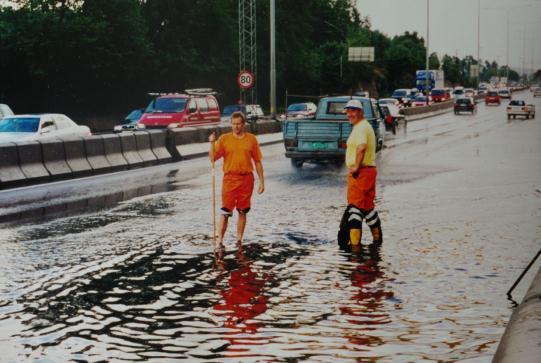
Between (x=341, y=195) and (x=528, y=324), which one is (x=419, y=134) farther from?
(x=528, y=324)

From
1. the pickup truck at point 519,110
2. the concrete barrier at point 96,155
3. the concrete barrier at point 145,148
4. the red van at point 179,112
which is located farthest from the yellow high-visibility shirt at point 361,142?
the pickup truck at point 519,110

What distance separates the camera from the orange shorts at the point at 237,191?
39.2 feet

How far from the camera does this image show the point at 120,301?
28.0 ft

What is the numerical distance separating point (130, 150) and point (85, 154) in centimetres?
262

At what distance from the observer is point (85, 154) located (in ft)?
76.6

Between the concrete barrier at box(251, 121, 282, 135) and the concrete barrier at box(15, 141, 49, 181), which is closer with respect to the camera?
the concrete barrier at box(15, 141, 49, 181)

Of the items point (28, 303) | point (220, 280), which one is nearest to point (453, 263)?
point (220, 280)

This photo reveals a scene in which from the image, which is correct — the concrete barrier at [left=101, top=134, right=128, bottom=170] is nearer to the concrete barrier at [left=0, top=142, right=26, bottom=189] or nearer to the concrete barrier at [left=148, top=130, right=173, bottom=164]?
the concrete barrier at [left=148, top=130, right=173, bottom=164]

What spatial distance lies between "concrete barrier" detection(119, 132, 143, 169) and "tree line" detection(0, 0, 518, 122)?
30.4 meters

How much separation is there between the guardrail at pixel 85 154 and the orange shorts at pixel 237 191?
29.9 ft

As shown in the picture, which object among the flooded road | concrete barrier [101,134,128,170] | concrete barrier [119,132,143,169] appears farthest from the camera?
concrete barrier [119,132,143,169]

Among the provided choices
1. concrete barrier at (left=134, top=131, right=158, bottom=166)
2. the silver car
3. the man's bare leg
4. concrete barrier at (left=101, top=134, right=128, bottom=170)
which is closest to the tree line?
the silver car

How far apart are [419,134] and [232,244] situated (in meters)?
34.1

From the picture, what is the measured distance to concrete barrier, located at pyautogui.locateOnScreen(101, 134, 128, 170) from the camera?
24.4 m
